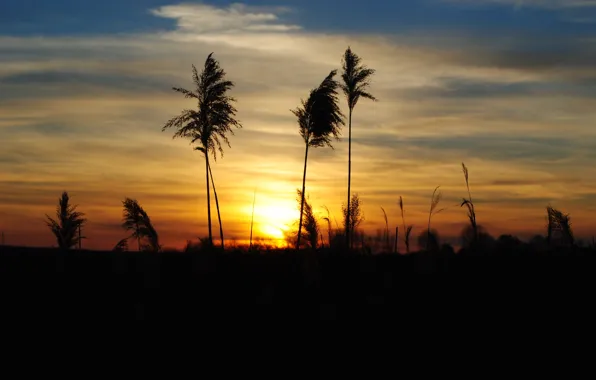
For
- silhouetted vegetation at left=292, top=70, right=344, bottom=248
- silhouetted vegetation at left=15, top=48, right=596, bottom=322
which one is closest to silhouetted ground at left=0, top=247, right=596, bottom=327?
silhouetted vegetation at left=15, top=48, right=596, bottom=322

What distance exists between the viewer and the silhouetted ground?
1273 cm

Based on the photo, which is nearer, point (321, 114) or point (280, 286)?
point (280, 286)

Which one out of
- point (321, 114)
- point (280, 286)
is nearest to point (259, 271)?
point (280, 286)

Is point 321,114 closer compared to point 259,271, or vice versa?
point 259,271

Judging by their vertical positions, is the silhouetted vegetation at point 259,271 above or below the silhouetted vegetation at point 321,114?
below

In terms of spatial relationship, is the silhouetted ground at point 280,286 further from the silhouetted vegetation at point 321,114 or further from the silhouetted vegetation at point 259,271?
the silhouetted vegetation at point 321,114

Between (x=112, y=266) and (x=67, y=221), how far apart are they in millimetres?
13690

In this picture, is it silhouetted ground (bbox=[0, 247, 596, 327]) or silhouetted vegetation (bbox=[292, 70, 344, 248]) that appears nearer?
silhouetted ground (bbox=[0, 247, 596, 327])

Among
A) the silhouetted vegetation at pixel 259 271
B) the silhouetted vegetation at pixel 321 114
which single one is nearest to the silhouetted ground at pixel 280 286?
the silhouetted vegetation at pixel 259 271

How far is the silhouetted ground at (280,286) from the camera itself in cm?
1273

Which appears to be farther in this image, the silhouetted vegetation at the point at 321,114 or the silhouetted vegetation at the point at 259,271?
the silhouetted vegetation at the point at 321,114

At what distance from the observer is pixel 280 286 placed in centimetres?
1331

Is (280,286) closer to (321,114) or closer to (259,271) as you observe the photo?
(259,271)

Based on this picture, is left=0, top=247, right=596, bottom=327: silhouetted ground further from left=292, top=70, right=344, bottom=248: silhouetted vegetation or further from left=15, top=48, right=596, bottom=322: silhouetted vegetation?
left=292, top=70, right=344, bottom=248: silhouetted vegetation
